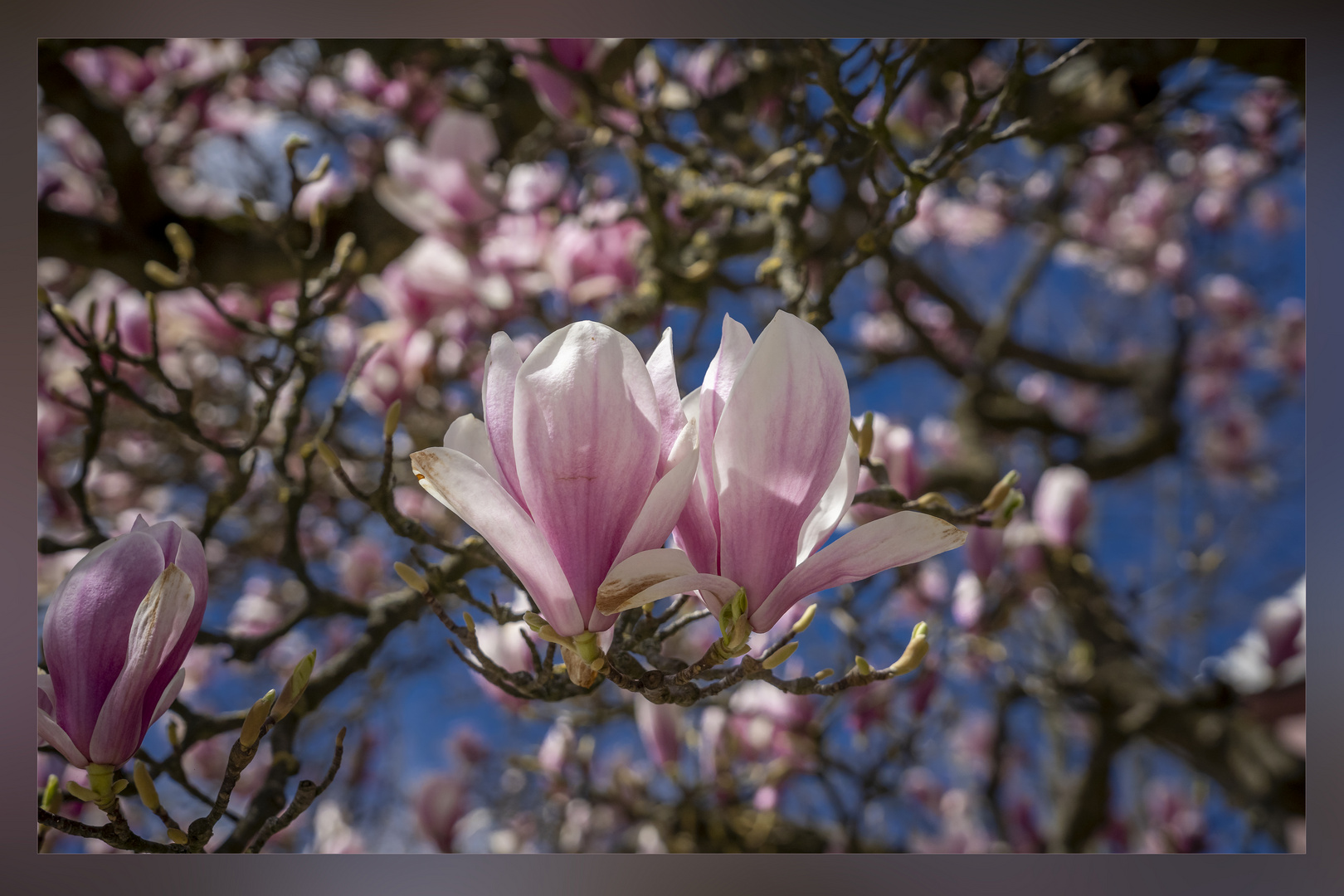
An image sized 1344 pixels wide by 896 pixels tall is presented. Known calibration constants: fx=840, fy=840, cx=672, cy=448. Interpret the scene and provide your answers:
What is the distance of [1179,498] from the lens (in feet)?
3.76

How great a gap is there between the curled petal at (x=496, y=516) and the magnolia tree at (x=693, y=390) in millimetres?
211

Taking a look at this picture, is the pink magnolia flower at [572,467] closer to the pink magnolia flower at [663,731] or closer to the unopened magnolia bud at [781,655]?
the unopened magnolia bud at [781,655]

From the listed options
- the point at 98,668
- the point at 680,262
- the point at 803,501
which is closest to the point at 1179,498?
the point at 680,262

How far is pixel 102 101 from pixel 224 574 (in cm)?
56

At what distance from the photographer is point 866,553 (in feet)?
1.31

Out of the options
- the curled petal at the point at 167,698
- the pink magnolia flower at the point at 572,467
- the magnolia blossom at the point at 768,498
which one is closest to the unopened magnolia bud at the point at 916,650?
the magnolia blossom at the point at 768,498

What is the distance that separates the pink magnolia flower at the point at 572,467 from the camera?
378mm

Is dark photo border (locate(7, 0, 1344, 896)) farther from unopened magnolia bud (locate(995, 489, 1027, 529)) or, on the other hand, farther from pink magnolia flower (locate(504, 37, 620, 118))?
unopened magnolia bud (locate(995, 489, 1027, 529))

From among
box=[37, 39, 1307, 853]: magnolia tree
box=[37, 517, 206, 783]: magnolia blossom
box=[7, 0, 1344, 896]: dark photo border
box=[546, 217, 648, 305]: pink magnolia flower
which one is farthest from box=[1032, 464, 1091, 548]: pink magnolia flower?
box=[37, 517, 206, 783]: magnolia blossom

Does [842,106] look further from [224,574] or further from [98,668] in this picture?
[224,574]

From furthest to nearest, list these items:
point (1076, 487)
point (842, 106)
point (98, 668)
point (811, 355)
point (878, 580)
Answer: point (878, 580) → point (1076, 487) → point (842, 106) → point (98, 668) → point (811, 355)

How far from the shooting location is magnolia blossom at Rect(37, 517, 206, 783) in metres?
0.49

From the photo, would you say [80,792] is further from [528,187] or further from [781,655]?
[528,187]

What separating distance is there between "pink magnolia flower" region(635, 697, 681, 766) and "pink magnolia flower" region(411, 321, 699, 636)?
1.81 ft
